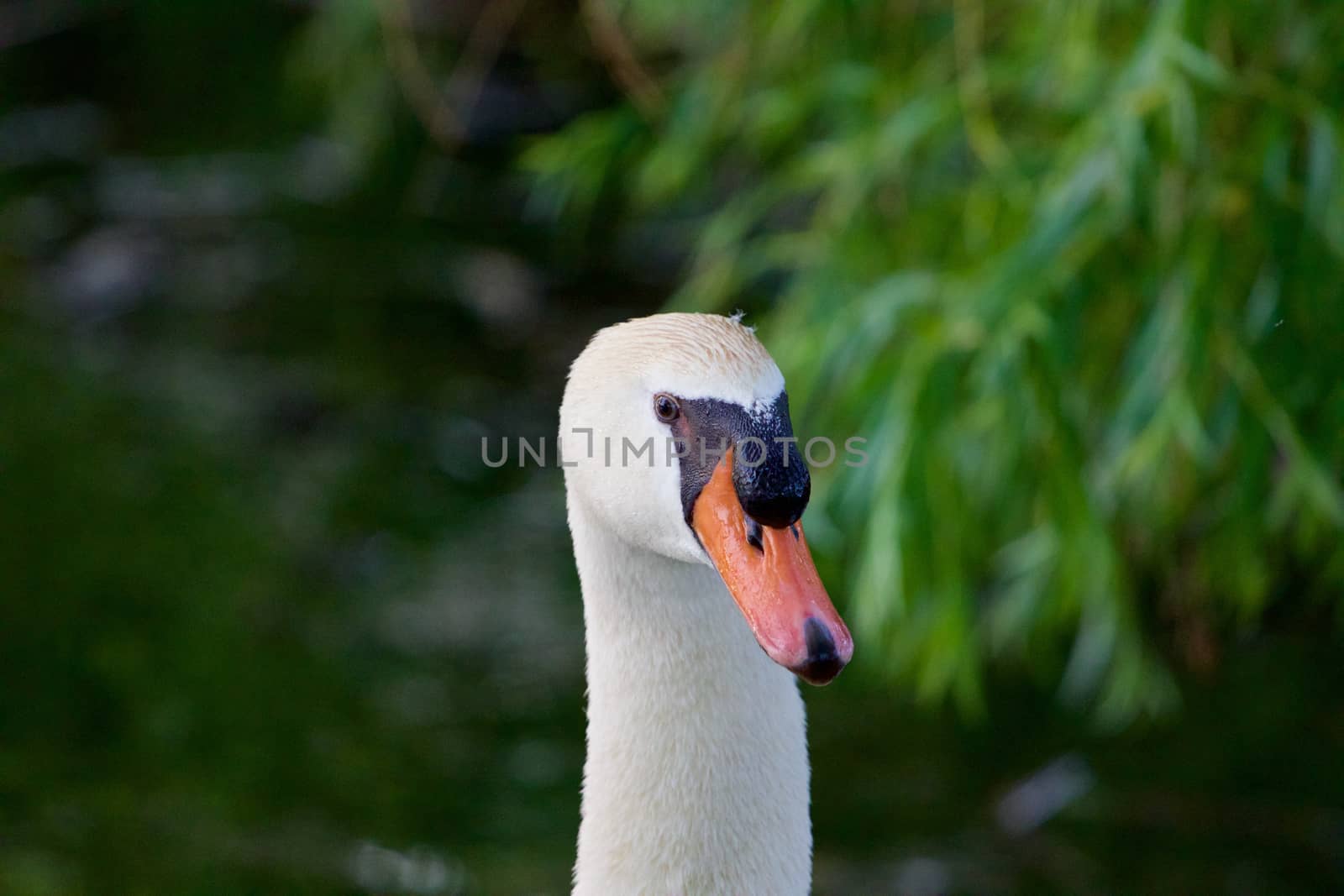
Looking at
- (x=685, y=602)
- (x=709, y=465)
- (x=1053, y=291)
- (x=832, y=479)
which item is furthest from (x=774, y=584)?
(x=832, y=479)

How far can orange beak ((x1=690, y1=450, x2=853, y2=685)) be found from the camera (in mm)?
1567

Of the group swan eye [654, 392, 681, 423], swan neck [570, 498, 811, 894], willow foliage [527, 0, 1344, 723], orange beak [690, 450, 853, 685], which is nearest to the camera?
orange beak [690, 450, 853, 685]

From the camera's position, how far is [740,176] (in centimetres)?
638

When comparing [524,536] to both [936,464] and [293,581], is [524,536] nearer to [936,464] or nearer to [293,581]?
[293,581]

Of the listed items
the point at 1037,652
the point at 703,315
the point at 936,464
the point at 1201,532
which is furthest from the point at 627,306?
the point at 703,315

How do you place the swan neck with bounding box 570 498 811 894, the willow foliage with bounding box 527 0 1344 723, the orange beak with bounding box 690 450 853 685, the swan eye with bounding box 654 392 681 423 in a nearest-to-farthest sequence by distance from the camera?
the orange beak with bounding box 690 450 853 685, the swan eye with bounding box 654 392 681 423, the swan neck with bounding box 570 498 811 894, the willow foliage with bounding box 527 0 1344 723

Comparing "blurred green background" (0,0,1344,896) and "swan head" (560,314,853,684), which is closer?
"swan head" (560,314,853,684)

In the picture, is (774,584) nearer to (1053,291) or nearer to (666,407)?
(666,407)

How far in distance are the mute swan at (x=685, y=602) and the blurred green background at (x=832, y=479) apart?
1068mm

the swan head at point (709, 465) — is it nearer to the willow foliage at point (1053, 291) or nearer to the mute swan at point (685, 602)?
the mute swan at point (685, 602)

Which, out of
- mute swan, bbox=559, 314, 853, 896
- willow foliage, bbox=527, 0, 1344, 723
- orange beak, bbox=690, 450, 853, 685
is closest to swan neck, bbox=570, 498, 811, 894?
mute swan, bbox=559, 314, 853, 896

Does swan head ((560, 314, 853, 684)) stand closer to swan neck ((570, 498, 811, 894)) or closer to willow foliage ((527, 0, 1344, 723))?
swan neck ((570, 498, 811, 894))

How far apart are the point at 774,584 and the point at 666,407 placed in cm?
23

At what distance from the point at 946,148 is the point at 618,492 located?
2.00m
